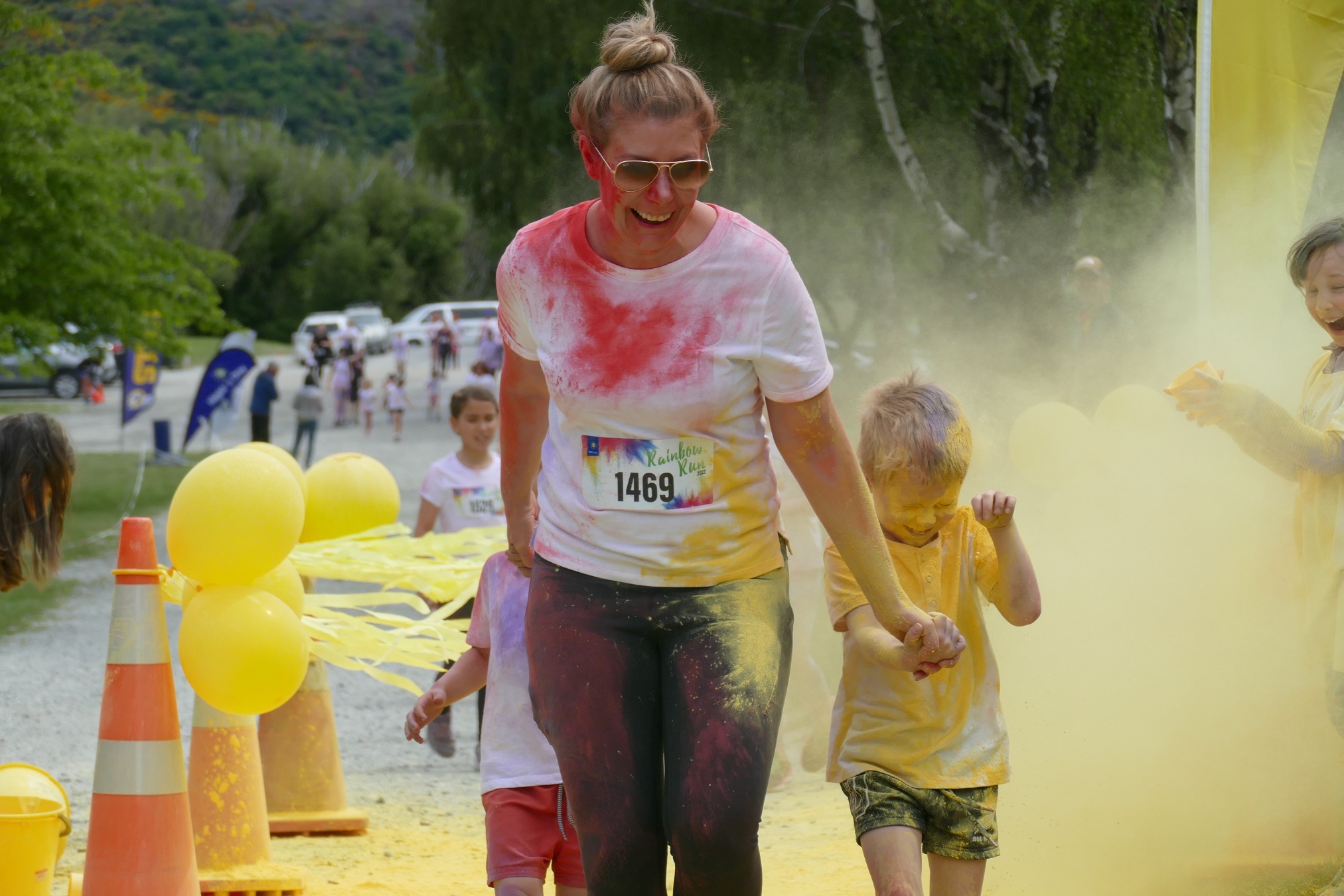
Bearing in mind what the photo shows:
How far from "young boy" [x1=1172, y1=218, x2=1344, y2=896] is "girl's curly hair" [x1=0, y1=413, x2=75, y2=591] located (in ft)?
9.39

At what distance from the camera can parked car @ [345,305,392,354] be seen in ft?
151

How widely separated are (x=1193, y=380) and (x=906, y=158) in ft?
28.6

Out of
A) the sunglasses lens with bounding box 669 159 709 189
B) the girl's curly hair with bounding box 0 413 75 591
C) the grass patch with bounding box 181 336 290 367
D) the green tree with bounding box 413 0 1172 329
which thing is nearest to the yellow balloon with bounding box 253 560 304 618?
the girl's curly hair with bounding box 0 413 75 591

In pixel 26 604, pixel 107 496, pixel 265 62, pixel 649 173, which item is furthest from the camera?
pixel 265 62

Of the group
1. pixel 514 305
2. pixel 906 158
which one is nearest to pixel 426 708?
pixel 514 305

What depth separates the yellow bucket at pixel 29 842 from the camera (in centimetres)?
337

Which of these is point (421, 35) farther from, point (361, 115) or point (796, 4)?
point (361, 115)

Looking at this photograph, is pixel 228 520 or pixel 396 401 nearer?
pixel 228 520

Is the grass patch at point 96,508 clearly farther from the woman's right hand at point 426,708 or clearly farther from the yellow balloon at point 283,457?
Answer: the woman's right hand at point 426,708

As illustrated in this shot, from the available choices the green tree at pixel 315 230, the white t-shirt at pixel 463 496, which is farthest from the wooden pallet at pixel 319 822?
the green tree at pixel 315 230

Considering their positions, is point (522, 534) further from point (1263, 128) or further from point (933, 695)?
point (1263, 128)

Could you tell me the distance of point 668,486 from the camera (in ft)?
7.77

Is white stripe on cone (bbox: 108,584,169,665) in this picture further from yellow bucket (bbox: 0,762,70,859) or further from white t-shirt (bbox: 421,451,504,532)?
white t-shirt (bbox: 421,451,504,532)

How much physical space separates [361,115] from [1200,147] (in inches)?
3882
